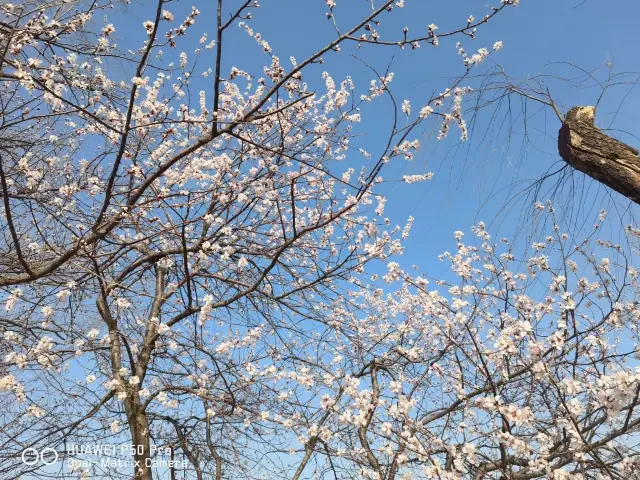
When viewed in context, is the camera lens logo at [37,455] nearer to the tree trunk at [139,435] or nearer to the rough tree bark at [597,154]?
the tree trunk at [139,435]

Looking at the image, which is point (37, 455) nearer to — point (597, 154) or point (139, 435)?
point (139, 435)

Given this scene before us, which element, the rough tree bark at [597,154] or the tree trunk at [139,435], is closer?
the rough tree bark at [597,154]

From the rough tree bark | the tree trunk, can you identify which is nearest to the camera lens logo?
the tree trunk

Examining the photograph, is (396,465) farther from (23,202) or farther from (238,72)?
(23,202)

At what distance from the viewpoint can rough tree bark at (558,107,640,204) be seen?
1.54 meters

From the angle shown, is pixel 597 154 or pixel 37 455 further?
pixel 37 455

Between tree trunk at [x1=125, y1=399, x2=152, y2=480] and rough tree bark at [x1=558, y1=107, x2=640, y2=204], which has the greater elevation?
tree trunk at [x1=125, y1=399, x2=152, y2=480]

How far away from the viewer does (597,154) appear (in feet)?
5.24

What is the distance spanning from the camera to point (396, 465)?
12.0 feet

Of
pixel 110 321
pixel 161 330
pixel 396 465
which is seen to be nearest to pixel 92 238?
pixel 161 330

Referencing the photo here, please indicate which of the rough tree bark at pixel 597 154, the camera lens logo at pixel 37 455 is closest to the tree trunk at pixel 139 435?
the camera lens logo at pixel 37 455

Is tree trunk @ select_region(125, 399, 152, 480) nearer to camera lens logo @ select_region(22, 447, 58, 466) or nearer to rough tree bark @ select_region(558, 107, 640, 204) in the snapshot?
camera lens logo @ select_region(22, 447, 58, 466)

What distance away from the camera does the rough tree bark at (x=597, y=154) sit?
154cm

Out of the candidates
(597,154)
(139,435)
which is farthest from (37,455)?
(597,154)
